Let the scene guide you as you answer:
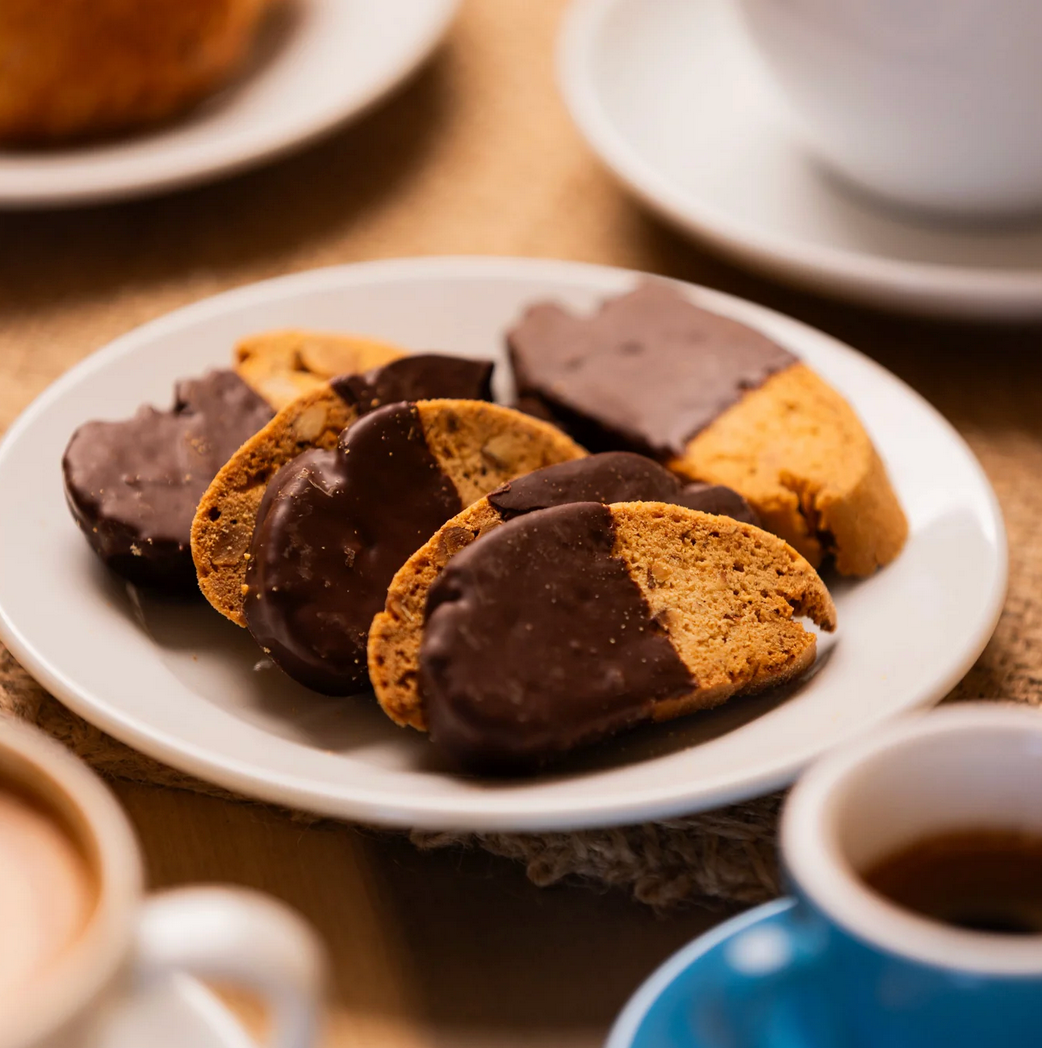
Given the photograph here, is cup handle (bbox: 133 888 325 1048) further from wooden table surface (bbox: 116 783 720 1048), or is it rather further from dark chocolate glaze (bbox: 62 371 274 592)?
dark chocolate glaze (bbox: 62 371 274 592)

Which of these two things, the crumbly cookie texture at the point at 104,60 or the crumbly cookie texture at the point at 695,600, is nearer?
the crumbly cookie texture at the point at 695,600

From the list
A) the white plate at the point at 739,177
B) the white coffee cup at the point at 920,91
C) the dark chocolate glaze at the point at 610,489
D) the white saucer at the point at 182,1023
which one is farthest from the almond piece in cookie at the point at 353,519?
the white coffee cup at the point at 920,91

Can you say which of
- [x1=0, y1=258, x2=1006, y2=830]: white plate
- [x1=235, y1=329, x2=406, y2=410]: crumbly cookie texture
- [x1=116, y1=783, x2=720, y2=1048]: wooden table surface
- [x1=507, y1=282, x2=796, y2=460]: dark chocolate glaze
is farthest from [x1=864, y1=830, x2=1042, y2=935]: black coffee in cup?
[x1=235, y1=329, x2=406, y2=410]: crumbly cookie texture

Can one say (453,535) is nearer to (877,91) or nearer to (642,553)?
(642,553)

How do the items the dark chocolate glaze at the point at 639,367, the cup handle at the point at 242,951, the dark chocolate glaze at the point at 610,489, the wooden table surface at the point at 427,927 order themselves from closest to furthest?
the cup handle at the point at 242,951
the wooden table surface at the point at 427,927
the dark chocolate glaze at the point at 610,489
the dark chocolate glaze at the point at 639,367

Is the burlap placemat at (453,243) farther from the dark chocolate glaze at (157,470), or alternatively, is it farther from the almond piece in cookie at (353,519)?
the almond piece in cookie at (353,519)

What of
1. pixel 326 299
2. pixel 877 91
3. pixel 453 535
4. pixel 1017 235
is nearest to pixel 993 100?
pixel 877 91

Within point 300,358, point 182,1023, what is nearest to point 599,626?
point 182,1023
